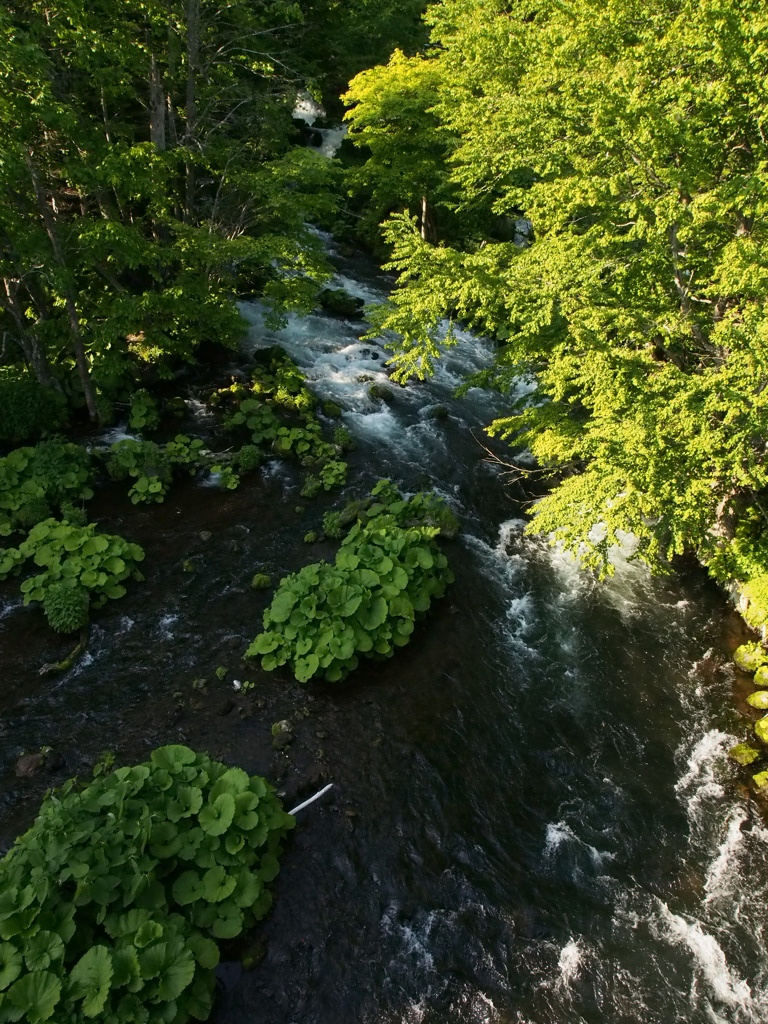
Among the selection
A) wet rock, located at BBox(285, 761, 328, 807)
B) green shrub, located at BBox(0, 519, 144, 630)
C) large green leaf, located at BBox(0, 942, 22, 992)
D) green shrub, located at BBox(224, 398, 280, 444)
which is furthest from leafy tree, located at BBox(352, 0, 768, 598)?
large green leaf, located at BBox(0, 942, 22, 992)

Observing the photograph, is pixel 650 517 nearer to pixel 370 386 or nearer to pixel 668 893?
pixel 668 893

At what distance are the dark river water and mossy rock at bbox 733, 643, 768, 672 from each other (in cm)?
25

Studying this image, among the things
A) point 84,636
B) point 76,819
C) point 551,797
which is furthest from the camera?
point 84,636

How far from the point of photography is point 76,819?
6.64 meters

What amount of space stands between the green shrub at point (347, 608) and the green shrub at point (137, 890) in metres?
2.56

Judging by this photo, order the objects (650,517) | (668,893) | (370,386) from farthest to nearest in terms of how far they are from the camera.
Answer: (370,386) → (650,517) → (668,893)

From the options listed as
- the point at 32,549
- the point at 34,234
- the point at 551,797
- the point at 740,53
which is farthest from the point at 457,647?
the point at 34,234

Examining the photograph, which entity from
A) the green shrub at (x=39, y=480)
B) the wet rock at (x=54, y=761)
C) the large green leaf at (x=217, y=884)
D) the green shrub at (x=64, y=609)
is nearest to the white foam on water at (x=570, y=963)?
the large green leaf at (x=217, y=884)

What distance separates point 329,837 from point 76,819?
3.20 metres

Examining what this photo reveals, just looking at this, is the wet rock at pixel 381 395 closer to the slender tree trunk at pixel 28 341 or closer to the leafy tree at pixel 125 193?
the leafy tree at pixel 125 193

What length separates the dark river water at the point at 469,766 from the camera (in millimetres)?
6988

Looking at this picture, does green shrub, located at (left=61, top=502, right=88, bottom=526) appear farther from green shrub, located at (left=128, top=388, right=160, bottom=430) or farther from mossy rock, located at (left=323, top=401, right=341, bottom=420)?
mossy rock, located at (left=323, top=401, right=341, bottom=420)

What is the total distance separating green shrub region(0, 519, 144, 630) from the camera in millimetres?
10758

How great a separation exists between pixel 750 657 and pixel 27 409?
53.1 ft
